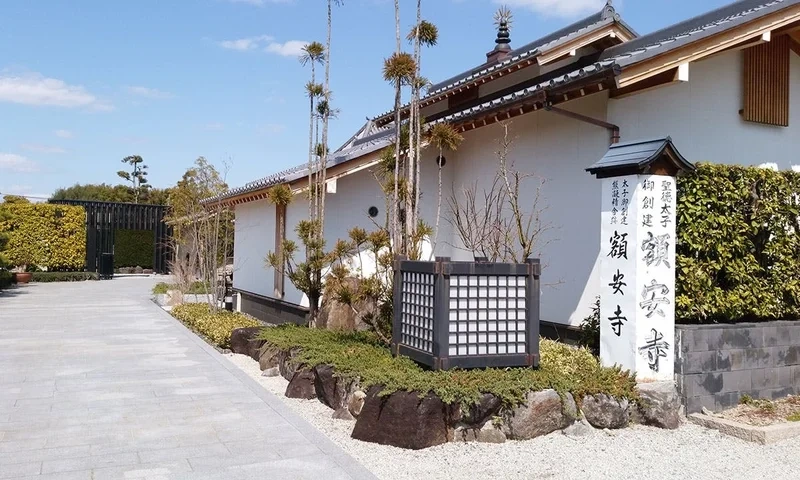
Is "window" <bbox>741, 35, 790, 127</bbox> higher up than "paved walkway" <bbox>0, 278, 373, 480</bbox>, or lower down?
higher up

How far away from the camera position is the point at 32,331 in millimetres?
13383

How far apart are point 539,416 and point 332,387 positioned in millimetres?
2371

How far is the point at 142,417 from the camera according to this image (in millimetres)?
6938

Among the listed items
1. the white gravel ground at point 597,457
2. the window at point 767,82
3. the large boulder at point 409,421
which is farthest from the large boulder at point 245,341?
the window at point 767,82

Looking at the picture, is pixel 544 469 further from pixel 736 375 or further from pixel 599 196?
pixel 599 196

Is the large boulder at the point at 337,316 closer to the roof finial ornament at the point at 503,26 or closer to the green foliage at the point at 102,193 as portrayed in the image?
the roof finial ornament at the point at 503,26

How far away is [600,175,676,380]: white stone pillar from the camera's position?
22.2 ft

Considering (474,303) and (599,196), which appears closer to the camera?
(474,303)

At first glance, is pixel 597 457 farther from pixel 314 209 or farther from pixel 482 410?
pixel 314 209

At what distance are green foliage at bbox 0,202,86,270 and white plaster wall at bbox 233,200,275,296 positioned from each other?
17718mm

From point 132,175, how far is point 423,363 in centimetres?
6108

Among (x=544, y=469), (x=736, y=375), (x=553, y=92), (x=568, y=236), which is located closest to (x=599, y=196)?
(x=568, y=236)

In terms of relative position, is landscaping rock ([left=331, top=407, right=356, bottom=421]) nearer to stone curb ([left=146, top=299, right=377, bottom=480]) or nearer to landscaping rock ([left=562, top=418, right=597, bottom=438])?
stone curb ([left=146, top=299, right=377, bottom=480])

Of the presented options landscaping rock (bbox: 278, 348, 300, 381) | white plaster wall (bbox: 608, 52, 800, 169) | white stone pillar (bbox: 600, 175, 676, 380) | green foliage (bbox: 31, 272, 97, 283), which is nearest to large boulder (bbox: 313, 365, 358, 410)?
landscaping rock (bbox: 278, 348, 300, 381)
